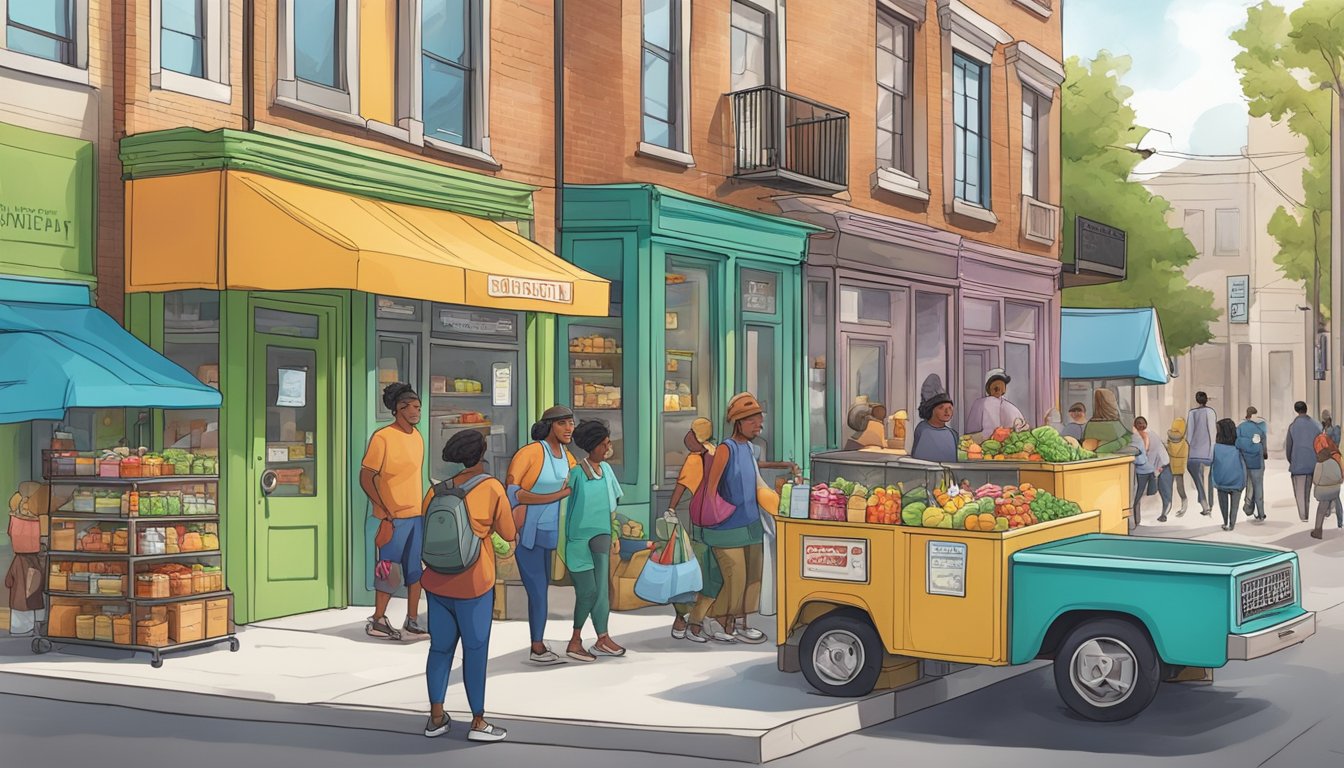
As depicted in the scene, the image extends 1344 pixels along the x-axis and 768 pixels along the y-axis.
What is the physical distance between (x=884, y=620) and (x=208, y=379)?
240 inches

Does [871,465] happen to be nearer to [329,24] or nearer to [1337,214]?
[329,24]

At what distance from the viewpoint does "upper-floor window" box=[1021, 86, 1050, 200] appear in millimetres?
26812

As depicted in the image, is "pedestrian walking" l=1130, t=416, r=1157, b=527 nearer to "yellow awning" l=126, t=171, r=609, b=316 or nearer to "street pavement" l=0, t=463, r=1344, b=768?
"street pavement" l=0, t=463, r=1344, b=768

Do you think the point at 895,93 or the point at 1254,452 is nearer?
the point at 895,93

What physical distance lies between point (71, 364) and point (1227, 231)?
59132 mm

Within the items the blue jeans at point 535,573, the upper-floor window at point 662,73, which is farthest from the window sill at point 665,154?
the blue jeans at point 535,573

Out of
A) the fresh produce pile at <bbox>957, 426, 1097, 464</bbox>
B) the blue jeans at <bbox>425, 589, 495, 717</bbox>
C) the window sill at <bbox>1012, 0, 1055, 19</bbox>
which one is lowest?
the blue jeans at <bbox>425, 589, 495, 717</bbox>

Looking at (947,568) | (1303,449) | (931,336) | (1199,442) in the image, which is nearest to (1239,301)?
(1199,442)

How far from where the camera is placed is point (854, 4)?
68.2 ft

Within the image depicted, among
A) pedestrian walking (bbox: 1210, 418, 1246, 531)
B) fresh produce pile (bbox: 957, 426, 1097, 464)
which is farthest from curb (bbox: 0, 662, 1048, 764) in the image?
pedestrian walking (bbox: 1210, 418, 1246, 531)

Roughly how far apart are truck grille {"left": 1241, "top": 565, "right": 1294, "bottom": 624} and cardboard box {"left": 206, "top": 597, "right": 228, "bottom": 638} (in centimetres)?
706

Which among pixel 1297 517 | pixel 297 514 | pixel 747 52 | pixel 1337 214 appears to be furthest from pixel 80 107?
pixel 1337 214

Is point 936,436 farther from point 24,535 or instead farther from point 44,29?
point 44,29

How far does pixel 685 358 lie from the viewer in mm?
17422
